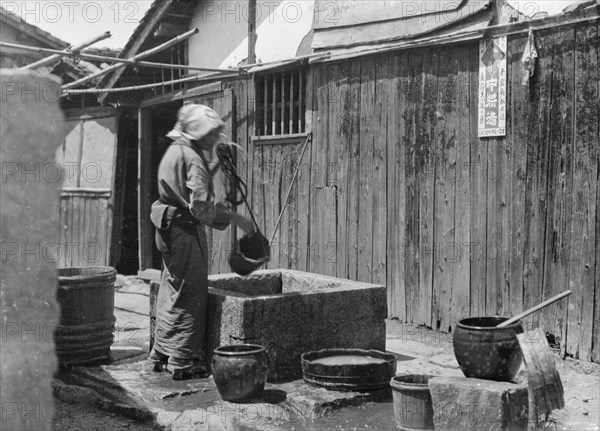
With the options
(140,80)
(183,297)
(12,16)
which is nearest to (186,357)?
(183,297)

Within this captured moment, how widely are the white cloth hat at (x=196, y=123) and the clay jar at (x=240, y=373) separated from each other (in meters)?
1.97

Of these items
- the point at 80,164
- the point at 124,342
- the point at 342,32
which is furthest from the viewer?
the point at 80,164

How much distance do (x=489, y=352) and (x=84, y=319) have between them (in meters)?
3.79

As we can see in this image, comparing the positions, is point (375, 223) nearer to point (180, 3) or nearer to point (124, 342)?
point (124, 342)

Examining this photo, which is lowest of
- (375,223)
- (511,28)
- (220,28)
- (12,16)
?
(375,223)

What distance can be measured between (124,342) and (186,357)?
207cm

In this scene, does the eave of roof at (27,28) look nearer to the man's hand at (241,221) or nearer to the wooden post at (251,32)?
the wooden post at (251,32)

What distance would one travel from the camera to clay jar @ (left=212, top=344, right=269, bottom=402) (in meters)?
5.88

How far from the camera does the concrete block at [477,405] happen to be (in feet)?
16.5

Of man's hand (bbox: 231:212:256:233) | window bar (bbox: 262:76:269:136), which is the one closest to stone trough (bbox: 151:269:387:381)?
man's hand (bbox: 231:212:256:233)

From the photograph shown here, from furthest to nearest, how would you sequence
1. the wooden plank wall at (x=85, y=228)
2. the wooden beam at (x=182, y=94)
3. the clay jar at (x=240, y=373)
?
1. the wooden plank wall at (x=85, y=228)
2. the wooden beam at (x=182, y=94)
3. the clay jar at (x=240, y=373)

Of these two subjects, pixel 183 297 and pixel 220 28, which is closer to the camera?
pixel 183 297

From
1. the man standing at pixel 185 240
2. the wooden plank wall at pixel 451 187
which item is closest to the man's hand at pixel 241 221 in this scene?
the man standing at pixel 185 240

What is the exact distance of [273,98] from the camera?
1021 centimetres
